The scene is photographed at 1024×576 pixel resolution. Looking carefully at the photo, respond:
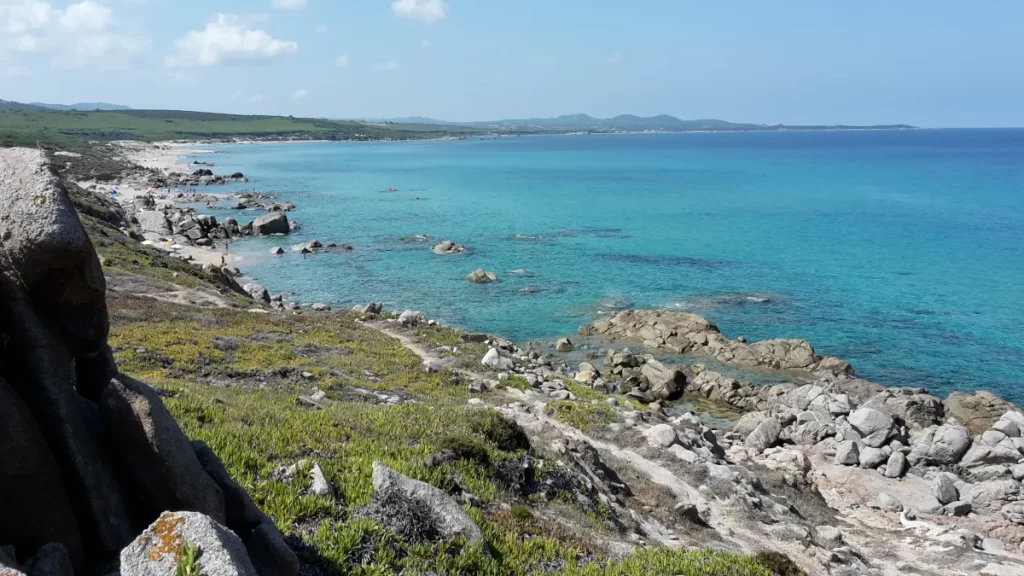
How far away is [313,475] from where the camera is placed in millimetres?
11648

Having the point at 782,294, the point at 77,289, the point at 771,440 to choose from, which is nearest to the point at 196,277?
the point at 771,440

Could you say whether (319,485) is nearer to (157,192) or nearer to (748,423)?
(748,423)

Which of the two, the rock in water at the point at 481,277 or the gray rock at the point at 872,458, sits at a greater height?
the rock in water at the point at 481,277

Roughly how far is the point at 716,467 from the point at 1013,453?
55.4 ft

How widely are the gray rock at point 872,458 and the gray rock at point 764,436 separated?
3802 mm

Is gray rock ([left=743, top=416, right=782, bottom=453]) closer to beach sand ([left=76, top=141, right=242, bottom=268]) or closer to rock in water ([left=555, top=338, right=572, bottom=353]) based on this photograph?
rock in water ([left=555, top=338, right=572, bottom=353])

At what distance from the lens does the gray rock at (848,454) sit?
30406 mm

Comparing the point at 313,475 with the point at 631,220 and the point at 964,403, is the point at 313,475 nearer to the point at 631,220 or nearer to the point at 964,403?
the point at 964,403

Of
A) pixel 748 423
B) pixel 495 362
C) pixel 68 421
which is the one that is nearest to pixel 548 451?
pixel 68 421

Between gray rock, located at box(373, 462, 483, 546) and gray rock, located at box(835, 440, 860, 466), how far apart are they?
25.3m

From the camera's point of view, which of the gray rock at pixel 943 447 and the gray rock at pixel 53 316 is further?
the gray rock at pixel 943 447

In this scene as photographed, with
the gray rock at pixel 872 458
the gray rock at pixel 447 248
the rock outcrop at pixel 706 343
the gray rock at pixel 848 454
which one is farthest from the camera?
the gray rock at pixel 447 248

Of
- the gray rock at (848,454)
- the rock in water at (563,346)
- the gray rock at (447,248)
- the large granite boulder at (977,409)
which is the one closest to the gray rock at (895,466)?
the gray rock at (848,454)

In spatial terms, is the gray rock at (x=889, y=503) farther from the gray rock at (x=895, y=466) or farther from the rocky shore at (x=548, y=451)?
the gray rock at (x=895, y=466)
